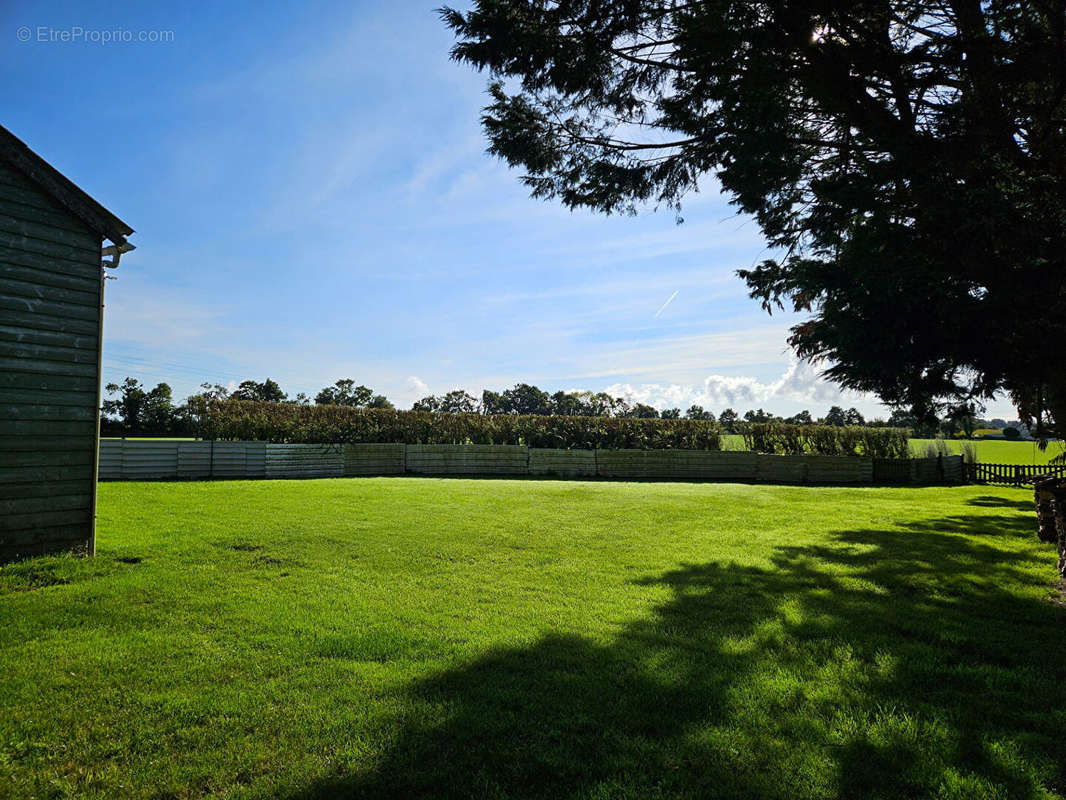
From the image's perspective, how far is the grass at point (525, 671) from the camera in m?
2.58

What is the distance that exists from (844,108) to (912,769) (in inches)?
245

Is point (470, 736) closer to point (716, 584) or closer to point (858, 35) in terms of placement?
point (716, 584)

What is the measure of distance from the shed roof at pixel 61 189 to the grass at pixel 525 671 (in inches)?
173

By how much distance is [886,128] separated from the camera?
544 centimetres

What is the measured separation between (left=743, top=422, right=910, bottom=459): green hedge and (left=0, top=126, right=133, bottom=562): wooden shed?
82.0 ft

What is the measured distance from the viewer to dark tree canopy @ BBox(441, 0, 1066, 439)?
17.4 feet

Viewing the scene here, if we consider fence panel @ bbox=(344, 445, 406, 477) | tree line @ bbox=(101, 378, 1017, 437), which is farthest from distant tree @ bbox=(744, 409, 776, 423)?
fence panel @ bbox=(344, 445, 406, 477)

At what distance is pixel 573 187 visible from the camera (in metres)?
8.09

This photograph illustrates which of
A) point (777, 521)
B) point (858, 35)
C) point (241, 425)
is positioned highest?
point (858, 35)

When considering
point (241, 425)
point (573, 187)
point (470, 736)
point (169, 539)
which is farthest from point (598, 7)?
point (241, 425)

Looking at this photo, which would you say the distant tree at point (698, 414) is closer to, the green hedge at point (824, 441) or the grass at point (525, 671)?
the green hedge at point (824, 441)

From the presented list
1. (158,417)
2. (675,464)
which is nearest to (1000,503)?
(675,464)

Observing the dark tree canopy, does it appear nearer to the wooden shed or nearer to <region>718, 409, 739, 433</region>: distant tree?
the wooden shed

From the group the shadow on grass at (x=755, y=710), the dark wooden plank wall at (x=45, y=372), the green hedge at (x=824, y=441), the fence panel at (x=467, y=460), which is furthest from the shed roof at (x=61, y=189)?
the green hedge at (x=824, y=441)
